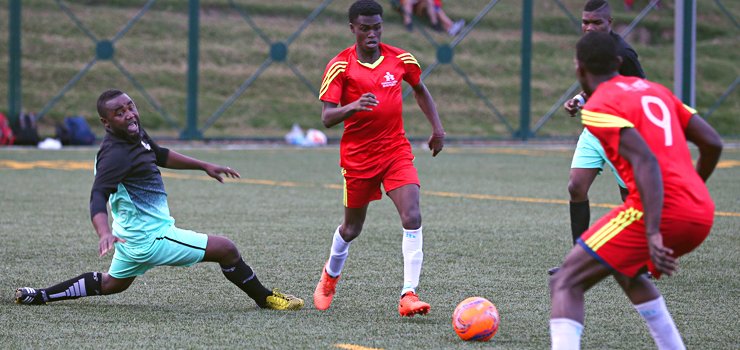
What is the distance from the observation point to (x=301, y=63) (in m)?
24.9

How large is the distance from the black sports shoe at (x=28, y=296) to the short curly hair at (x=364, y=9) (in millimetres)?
2287

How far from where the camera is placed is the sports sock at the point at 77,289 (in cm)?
657

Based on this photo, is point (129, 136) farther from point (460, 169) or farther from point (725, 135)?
point (725, 135)

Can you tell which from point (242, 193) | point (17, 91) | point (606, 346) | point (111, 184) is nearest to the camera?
point (606, 346)

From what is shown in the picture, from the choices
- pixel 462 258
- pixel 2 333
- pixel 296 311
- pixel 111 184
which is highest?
pixel 111 184

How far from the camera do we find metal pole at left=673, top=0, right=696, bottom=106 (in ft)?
64.5

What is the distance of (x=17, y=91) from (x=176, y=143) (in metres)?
2.74

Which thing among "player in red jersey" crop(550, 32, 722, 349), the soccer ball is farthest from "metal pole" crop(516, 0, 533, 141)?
"player in red jersey" crop(550, 32, 722, 349)

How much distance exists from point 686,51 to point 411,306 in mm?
15491

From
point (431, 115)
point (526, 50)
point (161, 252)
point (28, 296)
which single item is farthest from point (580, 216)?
point (526, 50)

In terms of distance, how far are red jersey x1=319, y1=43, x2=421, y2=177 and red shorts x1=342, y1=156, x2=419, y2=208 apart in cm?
4

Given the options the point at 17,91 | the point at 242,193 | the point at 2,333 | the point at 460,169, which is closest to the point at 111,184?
the point at 2,333

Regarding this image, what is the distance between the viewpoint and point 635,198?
4.67m

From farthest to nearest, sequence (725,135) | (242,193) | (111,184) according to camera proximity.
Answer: (725,135) < (242,193) < (111,184)
